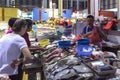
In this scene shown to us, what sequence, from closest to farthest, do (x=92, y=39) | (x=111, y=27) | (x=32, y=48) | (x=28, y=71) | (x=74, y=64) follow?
1. (x=74, y=64)
2. (x=28, y=71)
3. (x=32, y=48)
4. (x=92, y=39)
5. (x=111, y=27)

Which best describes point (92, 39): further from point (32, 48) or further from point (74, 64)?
point (74, 64)

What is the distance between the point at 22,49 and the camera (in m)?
4.29

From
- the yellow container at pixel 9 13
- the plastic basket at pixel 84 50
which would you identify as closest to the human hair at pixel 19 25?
the plastic basket at pixel 84 50

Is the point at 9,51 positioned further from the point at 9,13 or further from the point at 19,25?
the point at 9,13

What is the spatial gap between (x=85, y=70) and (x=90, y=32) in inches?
146

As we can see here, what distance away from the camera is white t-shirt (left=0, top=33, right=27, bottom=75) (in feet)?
14.3

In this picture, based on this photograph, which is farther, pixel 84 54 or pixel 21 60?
pixel 84 54

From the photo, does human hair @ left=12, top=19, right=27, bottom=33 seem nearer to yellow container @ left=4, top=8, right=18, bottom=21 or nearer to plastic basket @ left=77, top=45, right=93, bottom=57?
plastic basket @ left=77, top=45, right=93, bottom=57

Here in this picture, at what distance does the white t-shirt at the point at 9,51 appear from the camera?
4357 mm

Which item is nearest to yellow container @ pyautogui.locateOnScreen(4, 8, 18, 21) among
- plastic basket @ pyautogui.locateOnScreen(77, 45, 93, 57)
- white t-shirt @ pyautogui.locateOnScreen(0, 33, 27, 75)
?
plastic basket @ pyautogui.locateOnScreen(77, 45, 93, 57)

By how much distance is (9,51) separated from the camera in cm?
441

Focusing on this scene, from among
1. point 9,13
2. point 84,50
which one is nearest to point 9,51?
point 84,50

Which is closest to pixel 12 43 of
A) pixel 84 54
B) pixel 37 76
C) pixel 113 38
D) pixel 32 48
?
pixel 84 54

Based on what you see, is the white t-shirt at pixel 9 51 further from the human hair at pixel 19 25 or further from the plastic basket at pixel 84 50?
the plastic basket at pixel 84 50
